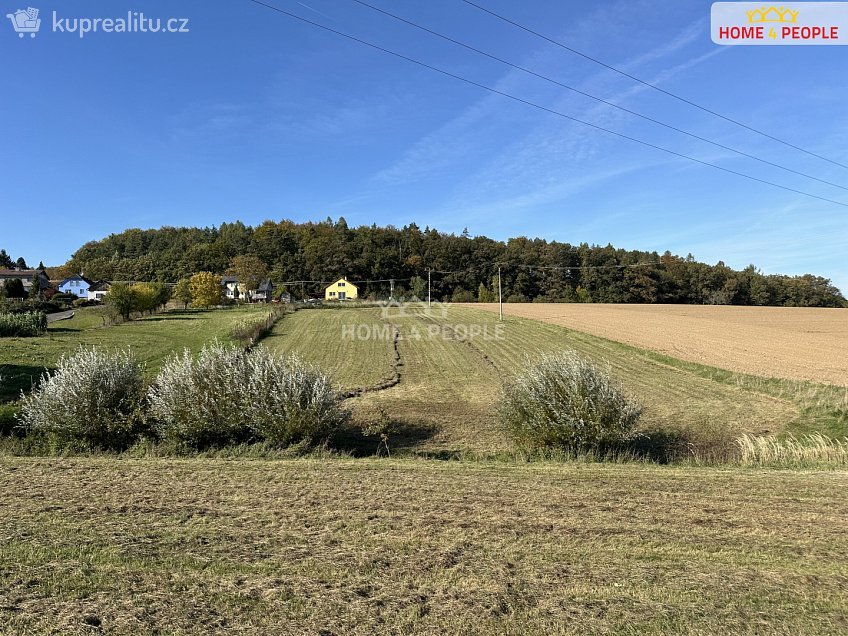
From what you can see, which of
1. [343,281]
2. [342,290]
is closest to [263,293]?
[342,290]

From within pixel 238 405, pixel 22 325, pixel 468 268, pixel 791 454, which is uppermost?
pixel 468 268

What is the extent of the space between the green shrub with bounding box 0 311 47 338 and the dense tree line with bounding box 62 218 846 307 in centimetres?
7199

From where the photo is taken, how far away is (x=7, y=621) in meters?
4.21

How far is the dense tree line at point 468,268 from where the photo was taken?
112 meters

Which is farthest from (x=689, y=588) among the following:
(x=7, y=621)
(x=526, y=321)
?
(x=526, y=321)

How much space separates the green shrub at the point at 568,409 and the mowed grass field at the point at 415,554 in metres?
3.48

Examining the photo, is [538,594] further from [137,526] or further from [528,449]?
[528,449]

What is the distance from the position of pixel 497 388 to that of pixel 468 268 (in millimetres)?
102556

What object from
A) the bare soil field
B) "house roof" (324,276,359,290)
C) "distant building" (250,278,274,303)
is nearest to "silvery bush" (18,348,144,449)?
the bare soil field

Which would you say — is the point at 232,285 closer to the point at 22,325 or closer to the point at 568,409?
the point at 22,325

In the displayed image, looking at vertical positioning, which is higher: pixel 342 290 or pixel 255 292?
pixel 342 290

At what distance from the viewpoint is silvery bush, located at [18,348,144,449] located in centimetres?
1277

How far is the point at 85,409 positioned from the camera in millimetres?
12852

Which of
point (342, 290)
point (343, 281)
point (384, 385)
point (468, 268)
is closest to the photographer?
point (384, 385)
